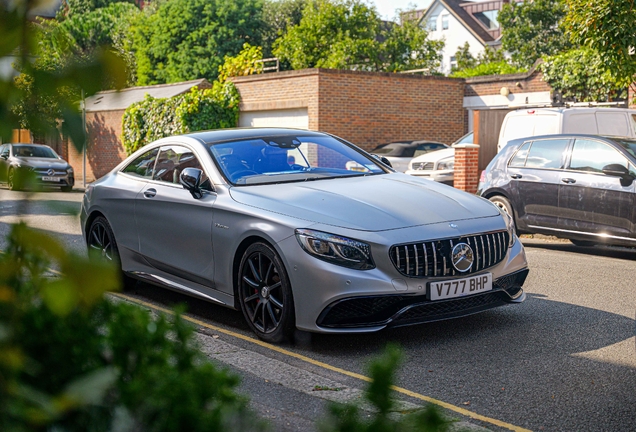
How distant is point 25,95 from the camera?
110 cm

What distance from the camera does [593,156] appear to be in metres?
10.8

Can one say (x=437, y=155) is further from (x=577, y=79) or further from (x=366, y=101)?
(x=577, y=79)

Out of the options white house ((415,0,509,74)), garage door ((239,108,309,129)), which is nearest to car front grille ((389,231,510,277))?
garage door ((239,108,309,129))

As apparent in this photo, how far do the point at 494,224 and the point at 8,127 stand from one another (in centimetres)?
511

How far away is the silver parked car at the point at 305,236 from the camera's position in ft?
17.4

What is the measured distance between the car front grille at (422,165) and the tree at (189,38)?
30.5 m

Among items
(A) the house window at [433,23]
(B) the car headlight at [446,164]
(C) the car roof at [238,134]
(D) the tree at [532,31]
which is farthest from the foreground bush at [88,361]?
(A) the house window at [433,23]

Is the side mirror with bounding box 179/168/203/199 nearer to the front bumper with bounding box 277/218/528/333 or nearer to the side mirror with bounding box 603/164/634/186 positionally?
the front bumper with bounding box 277/218/528/333

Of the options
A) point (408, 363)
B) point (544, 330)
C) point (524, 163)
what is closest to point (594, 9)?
point (524, 163)

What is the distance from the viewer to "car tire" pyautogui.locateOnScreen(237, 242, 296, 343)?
5480mm

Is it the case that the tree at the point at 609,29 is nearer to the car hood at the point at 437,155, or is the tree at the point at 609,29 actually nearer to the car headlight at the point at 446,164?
the car headlight at the point at 446,164

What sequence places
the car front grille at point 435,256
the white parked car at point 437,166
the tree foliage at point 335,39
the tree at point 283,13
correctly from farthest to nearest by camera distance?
the tree at point 283,13, the tree foliage at point 335,39, the white parked car at point 437,166, the car front grille at point 435,256

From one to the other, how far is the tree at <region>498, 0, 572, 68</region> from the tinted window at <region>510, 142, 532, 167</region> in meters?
45.3

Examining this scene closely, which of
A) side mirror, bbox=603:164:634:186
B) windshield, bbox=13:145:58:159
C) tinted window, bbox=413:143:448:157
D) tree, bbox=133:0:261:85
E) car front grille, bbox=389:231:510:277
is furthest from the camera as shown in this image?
tree, bbox=133:0:261:85
